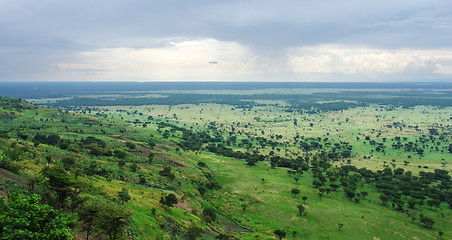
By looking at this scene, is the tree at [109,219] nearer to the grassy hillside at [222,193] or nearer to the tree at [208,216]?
the grassy hillside at [222,193]

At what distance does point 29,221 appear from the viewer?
2234cm

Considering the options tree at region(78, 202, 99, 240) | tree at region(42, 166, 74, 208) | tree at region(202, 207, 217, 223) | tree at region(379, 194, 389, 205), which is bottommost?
tree at region(379, 194, 389, 205)

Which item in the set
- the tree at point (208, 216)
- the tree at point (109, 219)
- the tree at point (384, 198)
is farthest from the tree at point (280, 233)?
the tree at point (384, 198)

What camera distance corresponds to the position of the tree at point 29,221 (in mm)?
21328

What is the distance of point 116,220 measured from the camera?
96.5 feet

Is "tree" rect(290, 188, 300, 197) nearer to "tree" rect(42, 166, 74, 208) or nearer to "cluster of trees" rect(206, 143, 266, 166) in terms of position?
"cluster of trees" rect(206, 143, 266, 166)

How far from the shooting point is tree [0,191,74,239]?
840 inches

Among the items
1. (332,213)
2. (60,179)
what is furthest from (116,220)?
(332,213)

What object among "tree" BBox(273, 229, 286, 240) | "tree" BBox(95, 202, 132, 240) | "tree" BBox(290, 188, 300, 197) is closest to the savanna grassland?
"tree" BBox(95, 202, 132, 240)

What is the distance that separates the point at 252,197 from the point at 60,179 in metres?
60.9

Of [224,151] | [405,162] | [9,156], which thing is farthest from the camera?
[224,151]

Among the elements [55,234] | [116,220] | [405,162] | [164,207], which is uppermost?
[55,234]

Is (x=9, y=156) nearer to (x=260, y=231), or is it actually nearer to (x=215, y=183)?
(x=260, y=231)

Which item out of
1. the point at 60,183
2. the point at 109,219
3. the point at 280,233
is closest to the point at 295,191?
the point at 280,233
